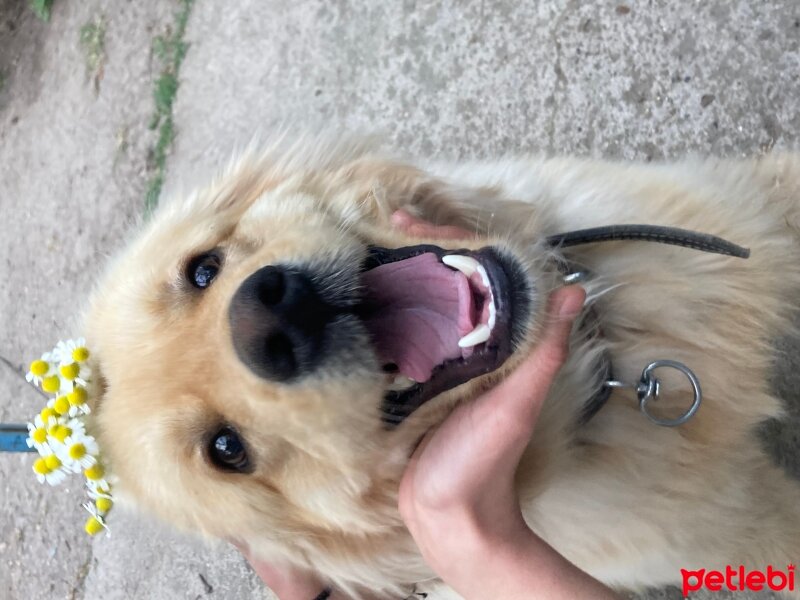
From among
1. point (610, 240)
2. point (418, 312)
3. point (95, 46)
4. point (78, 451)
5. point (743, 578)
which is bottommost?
point (743, 578)

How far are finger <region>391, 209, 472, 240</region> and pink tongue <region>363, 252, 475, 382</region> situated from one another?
2.9 inches

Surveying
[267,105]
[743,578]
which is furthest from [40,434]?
[267,105]

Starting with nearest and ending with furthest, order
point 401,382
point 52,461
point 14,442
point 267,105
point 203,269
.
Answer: point 401,382 → point 203,269 → point 52,461 → point 14,442 → point 267,105

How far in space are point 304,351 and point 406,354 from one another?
0.68 feet

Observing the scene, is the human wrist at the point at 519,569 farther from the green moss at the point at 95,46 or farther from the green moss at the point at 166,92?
the green moss at the point at 95,46

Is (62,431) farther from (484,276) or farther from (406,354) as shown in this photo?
(484,276)

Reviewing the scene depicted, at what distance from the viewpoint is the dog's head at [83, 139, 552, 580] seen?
48.1 inches

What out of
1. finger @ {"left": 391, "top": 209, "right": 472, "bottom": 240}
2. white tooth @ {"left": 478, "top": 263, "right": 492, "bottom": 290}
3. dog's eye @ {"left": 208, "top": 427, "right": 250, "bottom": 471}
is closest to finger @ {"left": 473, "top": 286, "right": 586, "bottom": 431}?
white tooth @ {"left": 478, "top": 263, "right": 492, "bottom": 290}

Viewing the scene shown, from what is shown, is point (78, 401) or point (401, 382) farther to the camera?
point (78, 401)

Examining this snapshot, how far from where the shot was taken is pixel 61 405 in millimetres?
1512

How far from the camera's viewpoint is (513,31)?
8.35 feet

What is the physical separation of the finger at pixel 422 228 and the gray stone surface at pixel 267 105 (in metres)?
0.86

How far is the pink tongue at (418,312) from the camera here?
127cm

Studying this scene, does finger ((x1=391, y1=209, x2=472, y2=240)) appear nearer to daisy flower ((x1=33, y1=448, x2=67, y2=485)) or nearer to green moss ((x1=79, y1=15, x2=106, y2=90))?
daisy flower ((x1=33, y1=448, x2=67, y2=485))
